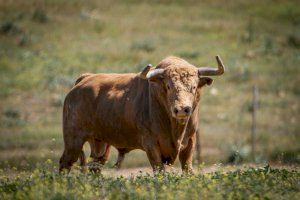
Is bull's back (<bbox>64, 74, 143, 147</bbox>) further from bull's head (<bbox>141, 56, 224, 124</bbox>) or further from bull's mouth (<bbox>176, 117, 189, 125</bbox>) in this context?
bull's mouth (<bbox>176, 117, 189, 125</bbox>)

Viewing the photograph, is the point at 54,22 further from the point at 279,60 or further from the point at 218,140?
the point at 218,140

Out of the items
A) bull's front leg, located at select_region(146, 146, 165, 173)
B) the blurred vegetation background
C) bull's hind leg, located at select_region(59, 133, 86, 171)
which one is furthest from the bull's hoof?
the blurred vegetation background

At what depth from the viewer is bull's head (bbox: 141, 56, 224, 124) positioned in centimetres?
1372

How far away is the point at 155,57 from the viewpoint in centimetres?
4291

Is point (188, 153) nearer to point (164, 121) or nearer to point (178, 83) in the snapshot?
point (164, 121)

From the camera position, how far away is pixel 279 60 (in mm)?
44250

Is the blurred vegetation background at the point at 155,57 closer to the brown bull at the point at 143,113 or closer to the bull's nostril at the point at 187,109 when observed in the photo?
the brown bull at the point at 143,113

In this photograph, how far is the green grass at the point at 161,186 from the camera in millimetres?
10836

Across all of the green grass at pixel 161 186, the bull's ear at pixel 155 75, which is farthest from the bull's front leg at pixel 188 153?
the green grass at pixel 161 186

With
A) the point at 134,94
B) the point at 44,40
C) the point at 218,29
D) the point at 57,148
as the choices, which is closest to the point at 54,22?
the point at 44,40

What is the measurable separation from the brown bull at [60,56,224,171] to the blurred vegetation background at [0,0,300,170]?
8581mm

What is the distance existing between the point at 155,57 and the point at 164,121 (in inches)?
1127

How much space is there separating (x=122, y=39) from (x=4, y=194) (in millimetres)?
35756

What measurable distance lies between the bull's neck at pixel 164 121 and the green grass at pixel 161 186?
5.43ft
